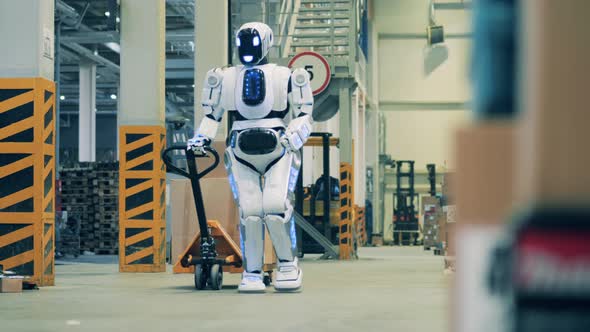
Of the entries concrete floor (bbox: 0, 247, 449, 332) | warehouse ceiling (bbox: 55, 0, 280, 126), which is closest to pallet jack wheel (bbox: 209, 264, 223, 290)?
concrete floor (bbox: 0, 247, 449, 332)

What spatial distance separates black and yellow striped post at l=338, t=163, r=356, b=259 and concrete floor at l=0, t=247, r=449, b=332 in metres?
7.55

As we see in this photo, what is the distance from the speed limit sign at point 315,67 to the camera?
1719 centimetres

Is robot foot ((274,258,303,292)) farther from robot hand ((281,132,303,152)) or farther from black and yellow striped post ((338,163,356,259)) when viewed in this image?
black and yellow striped post ((338,163,356,259))

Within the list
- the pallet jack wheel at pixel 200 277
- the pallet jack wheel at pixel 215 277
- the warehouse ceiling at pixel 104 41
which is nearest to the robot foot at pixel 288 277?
the pallet jack wheel at pixel 215 277

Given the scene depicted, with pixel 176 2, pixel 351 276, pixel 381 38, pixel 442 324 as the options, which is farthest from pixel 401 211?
pixel 442 324

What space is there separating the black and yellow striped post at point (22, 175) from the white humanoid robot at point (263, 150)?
60.3 inches

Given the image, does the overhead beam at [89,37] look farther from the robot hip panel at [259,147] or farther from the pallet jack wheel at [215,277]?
the robot hip panel at [259,147]

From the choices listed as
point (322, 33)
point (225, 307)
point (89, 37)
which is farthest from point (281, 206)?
point (89, 37)

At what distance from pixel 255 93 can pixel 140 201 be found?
16.4 feet

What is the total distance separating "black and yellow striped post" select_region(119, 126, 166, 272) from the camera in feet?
43.9

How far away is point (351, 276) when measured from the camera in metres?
12.2

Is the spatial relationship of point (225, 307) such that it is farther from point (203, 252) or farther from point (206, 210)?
point (206, 210)

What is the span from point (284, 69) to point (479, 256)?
8.03 metres

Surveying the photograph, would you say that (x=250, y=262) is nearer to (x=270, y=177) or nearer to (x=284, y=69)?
(x=270, y=177)
